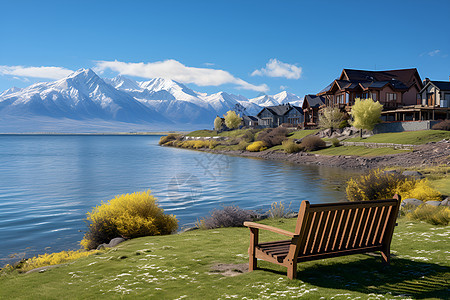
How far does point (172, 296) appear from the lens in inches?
246

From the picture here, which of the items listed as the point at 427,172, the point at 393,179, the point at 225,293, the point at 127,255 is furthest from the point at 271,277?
the point at 427,172

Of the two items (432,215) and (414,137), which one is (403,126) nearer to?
(414,137)

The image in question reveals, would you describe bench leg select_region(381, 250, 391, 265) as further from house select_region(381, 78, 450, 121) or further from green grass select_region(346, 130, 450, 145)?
house select_region(381, 78, 450, 121)

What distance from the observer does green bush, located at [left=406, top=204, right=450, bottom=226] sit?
38.1ft

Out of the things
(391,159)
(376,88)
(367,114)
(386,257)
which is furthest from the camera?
(376,88)

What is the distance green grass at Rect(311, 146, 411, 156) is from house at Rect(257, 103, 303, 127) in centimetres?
5406

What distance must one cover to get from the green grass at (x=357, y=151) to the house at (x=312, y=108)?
30140 millimetres

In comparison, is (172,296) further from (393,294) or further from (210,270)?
(393,294)

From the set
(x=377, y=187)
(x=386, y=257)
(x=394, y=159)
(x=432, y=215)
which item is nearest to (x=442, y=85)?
(x=394, y=159)

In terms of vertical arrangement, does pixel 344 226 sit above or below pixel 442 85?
below

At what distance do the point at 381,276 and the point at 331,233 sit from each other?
4.02ft

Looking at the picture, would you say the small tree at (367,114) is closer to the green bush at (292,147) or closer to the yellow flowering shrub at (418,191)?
the green bush at (292,147)

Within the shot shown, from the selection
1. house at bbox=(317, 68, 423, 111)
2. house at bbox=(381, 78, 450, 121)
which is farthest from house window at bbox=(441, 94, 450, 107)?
house at bbox=(317, 68, 423, 111)

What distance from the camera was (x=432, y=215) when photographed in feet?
39.3
